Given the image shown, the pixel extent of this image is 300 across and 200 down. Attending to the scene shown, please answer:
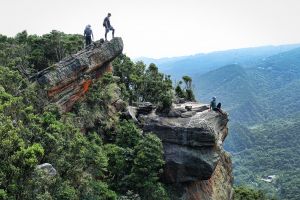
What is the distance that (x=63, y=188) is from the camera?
23.3 m

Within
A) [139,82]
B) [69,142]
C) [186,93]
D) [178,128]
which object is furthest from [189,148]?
[139,82]

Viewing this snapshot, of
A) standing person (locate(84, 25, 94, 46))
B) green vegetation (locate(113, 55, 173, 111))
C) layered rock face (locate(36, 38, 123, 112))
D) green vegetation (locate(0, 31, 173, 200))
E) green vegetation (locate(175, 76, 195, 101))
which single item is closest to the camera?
green vegetation (locate(0, 31, 173, 200))

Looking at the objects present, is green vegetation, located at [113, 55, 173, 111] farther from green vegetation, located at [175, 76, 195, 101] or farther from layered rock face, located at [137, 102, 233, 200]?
layered rock face, located at [137, 102, 233, 200]

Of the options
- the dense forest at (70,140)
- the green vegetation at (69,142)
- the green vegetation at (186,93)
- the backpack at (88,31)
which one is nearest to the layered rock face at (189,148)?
the dense forest at (70,140)

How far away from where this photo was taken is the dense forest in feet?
65.1

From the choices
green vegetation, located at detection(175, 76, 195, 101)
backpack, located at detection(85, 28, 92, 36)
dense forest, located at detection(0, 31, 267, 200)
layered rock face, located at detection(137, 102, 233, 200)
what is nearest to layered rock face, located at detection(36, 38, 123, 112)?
dense forest, located at detection(0, 31, 267, 200)

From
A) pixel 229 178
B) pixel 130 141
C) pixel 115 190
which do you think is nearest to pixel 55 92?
pixel 130 141

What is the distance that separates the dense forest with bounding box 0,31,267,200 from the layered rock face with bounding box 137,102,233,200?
1.19 metres

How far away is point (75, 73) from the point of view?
35.2 meters

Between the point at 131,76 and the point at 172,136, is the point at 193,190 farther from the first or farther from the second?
the point at 131,76

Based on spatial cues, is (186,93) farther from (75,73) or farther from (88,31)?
(75,73)

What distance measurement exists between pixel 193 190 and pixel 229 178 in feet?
25.0

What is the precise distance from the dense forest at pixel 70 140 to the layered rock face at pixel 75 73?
2.74 feet

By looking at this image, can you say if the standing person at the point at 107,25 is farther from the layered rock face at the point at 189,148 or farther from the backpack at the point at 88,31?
the layered rock face at the point at 189,148
